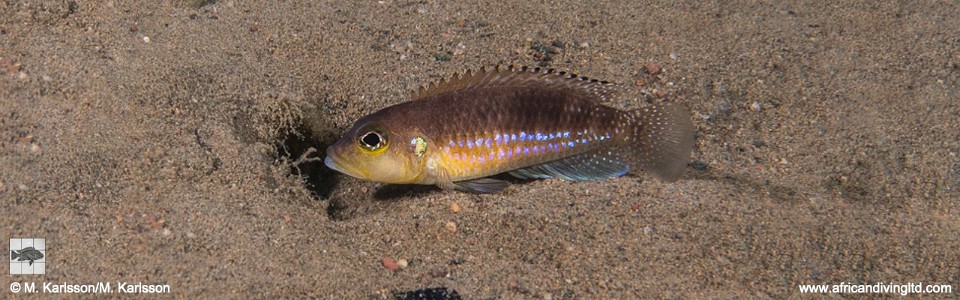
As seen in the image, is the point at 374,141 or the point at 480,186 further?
the point at 480,186

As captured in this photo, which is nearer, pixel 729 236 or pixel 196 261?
pixel 196 261

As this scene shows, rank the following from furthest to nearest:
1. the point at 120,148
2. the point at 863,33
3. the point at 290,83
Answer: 1. the point at 863,33
2. the point at 290,83
3. the point at 120,148

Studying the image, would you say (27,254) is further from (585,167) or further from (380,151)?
(585,167)

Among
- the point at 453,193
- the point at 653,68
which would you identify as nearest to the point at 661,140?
the point at 453,193

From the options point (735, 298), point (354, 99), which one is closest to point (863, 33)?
point (735, 298)

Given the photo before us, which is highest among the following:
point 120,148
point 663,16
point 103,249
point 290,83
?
point 663,16

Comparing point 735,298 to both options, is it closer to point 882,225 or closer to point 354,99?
point 882,225

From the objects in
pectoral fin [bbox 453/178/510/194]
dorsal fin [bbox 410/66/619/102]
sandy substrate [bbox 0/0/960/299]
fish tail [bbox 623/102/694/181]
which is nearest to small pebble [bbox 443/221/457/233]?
sandy substrate [bbox 0/0/960/299]

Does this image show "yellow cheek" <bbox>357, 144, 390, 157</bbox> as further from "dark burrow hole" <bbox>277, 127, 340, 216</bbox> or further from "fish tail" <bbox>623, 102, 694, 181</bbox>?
"fish tail" <bbox>623, 102, 694, 181</bbox>
